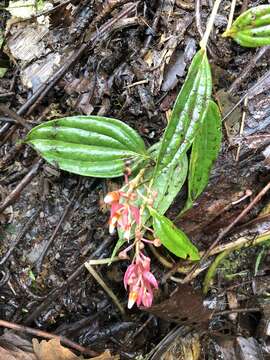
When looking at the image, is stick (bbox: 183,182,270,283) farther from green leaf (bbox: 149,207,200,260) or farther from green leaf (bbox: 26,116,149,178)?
green leaf (bbox: 26,116,149,178)

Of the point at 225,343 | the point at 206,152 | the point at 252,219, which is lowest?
the point at 225,343

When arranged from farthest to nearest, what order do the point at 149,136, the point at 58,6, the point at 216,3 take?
the point at 58,6 → the point at 149,136 → the point at 216,3

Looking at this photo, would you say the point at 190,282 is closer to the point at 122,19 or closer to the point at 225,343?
the point at 225,343

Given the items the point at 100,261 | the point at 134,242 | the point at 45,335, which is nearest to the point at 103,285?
the point at 100,261

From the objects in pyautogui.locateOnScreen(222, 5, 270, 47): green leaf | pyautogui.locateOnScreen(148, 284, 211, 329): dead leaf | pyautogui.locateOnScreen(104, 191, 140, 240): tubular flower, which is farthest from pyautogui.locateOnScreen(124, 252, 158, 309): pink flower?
pyautogui.locateOnScreen(222, 5, 270, 47): green leaf

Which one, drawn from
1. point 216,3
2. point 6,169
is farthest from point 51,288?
point 216,3

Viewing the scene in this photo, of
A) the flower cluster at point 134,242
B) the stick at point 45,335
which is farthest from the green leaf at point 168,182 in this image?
the stick at point 45,335

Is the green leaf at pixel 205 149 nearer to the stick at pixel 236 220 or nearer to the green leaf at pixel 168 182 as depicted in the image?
the green leaf at pixel 168 182
